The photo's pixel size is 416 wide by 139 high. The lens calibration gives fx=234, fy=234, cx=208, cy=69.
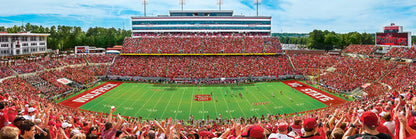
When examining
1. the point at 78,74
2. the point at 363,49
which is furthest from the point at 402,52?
the point at 78,74

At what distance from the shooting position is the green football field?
25.6 m

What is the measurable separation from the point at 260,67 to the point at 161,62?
20837 millimetres

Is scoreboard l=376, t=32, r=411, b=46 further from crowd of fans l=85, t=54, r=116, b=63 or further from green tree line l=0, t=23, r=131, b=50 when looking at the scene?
green tree line l=0, t=23, r=131, b=50

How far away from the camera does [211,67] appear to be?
1879 inches

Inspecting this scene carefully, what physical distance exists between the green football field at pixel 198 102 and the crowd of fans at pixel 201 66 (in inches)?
254

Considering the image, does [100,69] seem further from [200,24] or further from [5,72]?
[200,24]

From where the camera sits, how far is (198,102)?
97.2 ft

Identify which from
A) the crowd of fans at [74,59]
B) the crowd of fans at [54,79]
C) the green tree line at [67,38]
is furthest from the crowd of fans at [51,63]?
the green tree line at [67,38]

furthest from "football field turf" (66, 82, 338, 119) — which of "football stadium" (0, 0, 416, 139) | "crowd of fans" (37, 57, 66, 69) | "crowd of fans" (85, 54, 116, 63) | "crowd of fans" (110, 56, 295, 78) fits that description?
"crowd of fans" (85, 54, 116, 63)

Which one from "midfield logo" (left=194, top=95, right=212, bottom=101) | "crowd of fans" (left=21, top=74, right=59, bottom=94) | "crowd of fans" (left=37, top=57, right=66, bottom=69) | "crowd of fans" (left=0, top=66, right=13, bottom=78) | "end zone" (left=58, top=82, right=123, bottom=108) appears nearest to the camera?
"end zone" (left=58, top=82, right=123, bottom=108)

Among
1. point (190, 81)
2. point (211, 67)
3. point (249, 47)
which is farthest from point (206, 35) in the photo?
point (190, 81)

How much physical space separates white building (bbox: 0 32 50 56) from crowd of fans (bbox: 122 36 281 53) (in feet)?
69.9

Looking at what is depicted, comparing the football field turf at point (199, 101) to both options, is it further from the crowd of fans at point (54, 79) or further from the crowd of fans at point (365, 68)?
the crowd of fans at point (365, 68)

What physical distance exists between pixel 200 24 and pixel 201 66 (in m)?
21.0
